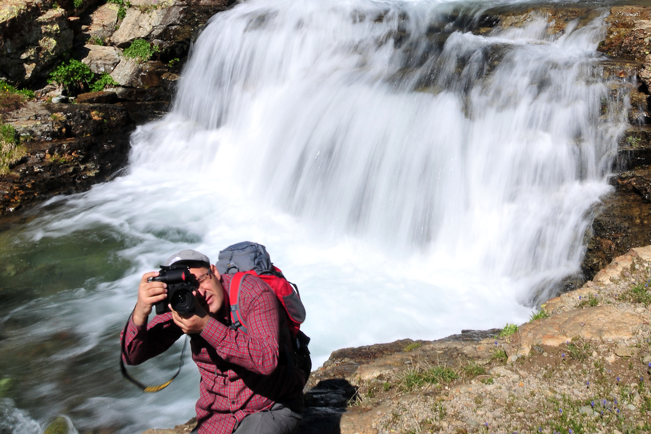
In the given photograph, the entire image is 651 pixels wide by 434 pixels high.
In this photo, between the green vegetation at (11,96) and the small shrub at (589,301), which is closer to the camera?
the small shrub at (589,301)

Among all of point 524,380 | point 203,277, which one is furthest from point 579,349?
point 203,277


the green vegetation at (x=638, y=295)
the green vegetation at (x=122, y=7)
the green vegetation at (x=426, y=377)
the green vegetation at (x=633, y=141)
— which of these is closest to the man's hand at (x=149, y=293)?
the green vegetation at (x=426, y=377)

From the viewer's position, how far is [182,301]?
200 centimetres

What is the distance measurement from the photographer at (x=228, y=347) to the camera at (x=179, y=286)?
0.03 metres

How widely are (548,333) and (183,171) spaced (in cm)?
819

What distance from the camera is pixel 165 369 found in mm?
4977

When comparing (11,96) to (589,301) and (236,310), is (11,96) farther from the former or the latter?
(589,301)

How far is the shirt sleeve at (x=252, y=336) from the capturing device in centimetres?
202

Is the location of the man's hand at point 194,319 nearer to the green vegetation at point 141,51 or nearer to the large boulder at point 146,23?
the green vegetation at point 141,51

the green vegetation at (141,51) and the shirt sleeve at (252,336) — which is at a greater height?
the green vegetation at (141,51)

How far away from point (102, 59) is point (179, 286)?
38.1 ft

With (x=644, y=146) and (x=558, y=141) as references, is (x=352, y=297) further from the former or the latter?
(x=644, y=146)

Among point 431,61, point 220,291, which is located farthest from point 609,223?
point 220,291

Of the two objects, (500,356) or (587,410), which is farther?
(500,356)
